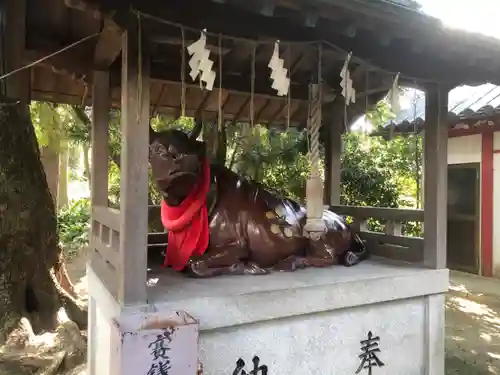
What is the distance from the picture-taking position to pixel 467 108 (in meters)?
7.71

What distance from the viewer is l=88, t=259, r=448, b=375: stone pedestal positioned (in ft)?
9.40

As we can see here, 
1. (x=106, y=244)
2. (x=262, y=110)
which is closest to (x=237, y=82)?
(x=262, y=110)

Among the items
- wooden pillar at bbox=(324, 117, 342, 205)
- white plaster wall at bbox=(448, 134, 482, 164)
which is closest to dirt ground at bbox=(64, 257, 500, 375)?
wooden pillar at bbox=(324, 117, 342, 205)

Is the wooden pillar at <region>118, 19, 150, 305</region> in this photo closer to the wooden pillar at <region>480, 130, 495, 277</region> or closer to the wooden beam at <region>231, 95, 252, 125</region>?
the wooden beam at <region>231, 95, 252, 125</region>

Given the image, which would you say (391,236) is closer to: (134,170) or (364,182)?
(134,170)

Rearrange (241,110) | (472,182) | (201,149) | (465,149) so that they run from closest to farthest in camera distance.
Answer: (201,149) → (241,110) → (472,182) → (465,149)

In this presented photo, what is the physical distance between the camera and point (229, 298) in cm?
290

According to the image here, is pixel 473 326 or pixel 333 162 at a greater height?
pixel 333 162

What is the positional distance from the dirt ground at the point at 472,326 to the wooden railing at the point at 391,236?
146cm

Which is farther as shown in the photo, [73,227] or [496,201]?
[73,227]

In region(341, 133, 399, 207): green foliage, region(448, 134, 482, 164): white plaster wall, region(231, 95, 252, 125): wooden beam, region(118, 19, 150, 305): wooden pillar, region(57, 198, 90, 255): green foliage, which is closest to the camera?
region(118, 19, 150, 305): wooden pillar

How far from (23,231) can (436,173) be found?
4.30 meters

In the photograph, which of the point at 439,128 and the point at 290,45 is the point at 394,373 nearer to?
the point at 439,128

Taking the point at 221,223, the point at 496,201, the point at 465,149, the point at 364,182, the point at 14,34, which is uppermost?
the point at 14,34
